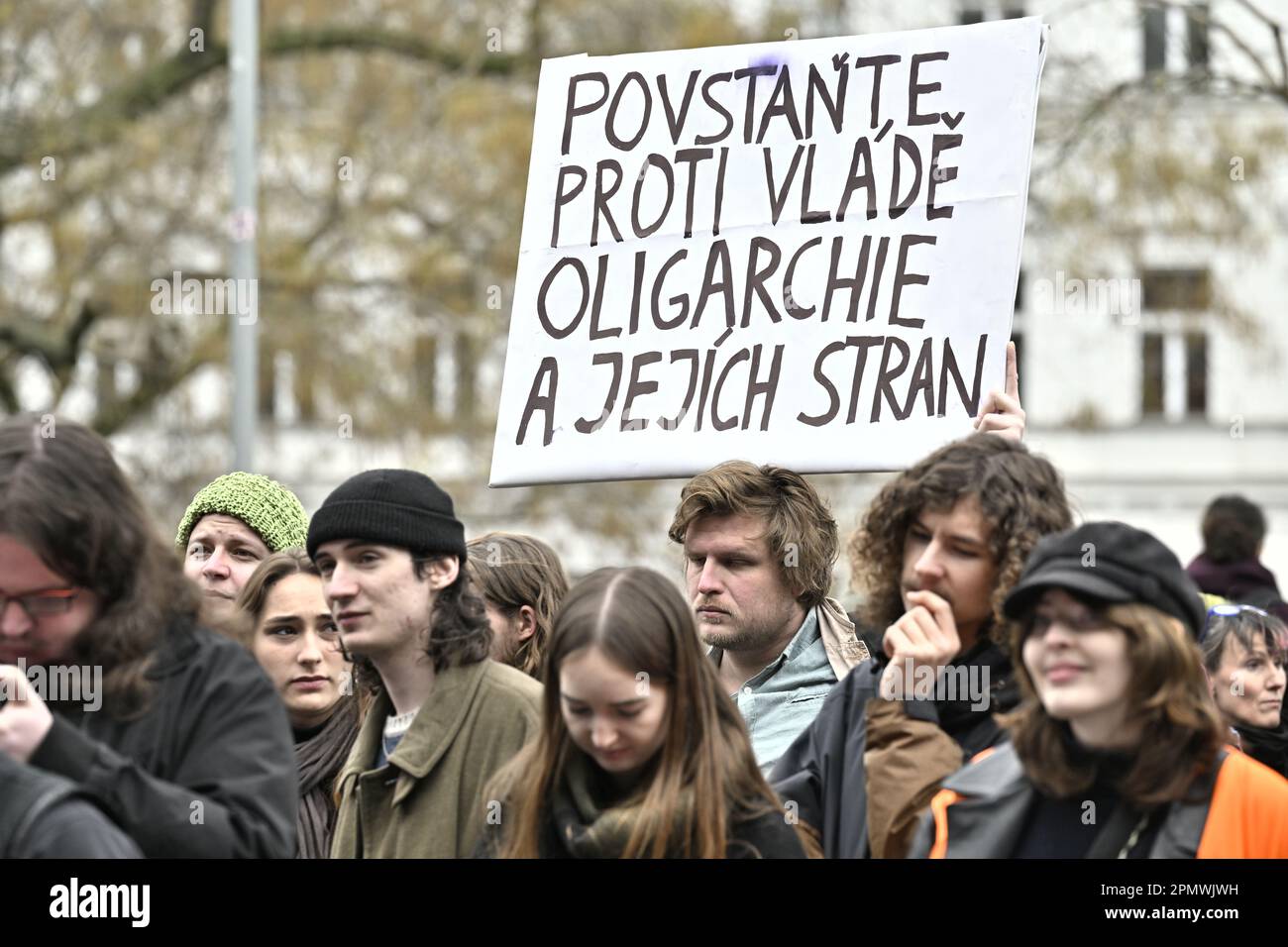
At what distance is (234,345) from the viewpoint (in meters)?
10.6

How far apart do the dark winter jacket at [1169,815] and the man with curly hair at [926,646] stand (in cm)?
28

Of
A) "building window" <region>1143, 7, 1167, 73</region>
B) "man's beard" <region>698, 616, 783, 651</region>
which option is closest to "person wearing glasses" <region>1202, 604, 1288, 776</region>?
"man's beard" <region>698, 616, 783, 651</region>

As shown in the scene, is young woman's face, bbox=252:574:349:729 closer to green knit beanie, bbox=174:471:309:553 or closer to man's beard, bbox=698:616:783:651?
green knit beanie, bbox=174:471:309:553

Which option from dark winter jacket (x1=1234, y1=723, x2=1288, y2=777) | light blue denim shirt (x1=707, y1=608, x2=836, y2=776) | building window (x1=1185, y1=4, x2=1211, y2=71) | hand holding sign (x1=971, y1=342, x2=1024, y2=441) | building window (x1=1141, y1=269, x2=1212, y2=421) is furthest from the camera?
building window (x1=1141, y1=269, x2=1212, y2=421)

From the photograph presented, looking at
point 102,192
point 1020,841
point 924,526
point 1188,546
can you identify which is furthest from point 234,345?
point 1188,546

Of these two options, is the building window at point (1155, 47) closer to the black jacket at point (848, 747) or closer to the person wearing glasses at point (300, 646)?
the person wearing glasses at point (300, 646)

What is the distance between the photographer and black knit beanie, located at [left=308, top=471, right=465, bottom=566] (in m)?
3.90

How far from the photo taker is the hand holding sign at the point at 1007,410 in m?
4.36

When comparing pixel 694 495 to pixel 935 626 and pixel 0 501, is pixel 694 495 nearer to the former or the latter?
pixel 935 626

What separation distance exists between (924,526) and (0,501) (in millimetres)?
1531

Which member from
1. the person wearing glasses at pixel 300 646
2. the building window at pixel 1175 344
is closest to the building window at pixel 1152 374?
the building window at pixel 1175 344

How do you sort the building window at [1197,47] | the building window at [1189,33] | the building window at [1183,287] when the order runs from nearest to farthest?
the building window at [1189,33], the building window at [1197,47], the building window at [1183,287]

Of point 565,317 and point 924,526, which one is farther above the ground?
point 565,317

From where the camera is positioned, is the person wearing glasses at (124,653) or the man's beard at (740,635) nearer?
the person wearing glasses at (124,653)
